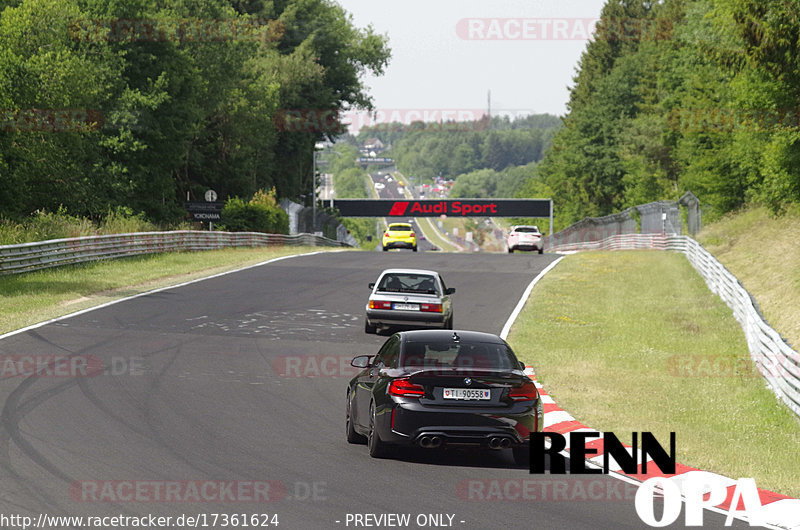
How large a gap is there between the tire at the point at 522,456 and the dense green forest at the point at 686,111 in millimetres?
26964

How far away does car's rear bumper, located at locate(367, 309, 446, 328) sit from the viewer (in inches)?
863

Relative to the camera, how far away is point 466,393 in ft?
34.2

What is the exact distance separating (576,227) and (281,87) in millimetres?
27019

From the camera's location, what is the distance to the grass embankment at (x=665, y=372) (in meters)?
12.2

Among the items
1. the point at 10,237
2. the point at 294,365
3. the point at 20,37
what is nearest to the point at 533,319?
the point at 294,365

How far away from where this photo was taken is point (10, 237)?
115 feet

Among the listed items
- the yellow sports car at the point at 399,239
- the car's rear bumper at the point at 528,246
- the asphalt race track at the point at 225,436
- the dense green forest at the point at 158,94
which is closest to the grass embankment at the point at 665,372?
the asphalt race track at the point at 225,436

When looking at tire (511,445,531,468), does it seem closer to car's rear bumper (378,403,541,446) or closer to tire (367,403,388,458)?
car's rear bumper (378,403,541,446)

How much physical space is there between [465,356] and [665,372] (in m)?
8.08

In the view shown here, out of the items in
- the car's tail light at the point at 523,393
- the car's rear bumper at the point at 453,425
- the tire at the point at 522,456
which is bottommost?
the tire at the point at 522,456

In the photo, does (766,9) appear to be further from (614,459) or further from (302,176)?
(302,176)

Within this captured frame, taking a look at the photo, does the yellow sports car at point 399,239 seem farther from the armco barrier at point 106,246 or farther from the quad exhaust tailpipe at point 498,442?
the quad exhaust tailpipe at point 498,442

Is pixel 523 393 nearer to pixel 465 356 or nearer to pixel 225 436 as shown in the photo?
pixel 465 356

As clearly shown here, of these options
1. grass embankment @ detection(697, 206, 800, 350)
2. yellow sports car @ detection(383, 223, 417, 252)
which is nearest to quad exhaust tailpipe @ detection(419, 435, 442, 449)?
grass embankment @ detection(697, 206, 800, 350)
